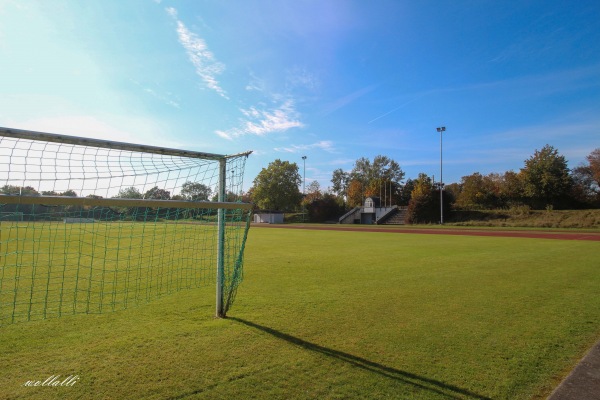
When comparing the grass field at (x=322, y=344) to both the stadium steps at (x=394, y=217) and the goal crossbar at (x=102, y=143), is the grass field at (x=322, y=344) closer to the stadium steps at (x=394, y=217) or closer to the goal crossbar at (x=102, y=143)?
the goal crossbar at (x=102, y=143)

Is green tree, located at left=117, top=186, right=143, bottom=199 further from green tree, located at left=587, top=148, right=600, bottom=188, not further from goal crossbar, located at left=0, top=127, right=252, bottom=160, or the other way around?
green tree, located at left=587, top=148, right=600, bottom=188

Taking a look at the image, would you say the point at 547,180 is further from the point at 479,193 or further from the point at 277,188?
the point at 277,188

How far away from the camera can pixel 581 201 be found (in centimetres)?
4444

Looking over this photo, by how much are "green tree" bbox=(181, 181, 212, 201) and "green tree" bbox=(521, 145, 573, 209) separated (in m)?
49.6

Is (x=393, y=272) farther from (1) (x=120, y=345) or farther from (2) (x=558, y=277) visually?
(1) (x=120, y=345)

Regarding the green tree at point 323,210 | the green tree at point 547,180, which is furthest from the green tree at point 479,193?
the green tree at point 323,210

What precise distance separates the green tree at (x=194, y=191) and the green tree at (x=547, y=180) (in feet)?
163

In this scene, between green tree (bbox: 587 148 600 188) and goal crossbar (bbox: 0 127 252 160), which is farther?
green tree (bbox: 587 148 600 188)

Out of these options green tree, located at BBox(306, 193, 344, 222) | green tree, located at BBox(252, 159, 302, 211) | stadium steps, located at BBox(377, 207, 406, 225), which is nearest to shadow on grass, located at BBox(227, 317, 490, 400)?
stadium steps, located at BBox(377, 207, 406, 225)

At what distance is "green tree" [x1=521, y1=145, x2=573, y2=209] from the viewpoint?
42625mm

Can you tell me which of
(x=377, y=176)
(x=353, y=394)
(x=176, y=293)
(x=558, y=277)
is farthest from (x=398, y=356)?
(x=377, y=176)

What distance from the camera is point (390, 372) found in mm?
3115

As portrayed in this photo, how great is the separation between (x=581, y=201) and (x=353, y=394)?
184ft

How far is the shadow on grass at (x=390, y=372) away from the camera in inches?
109
